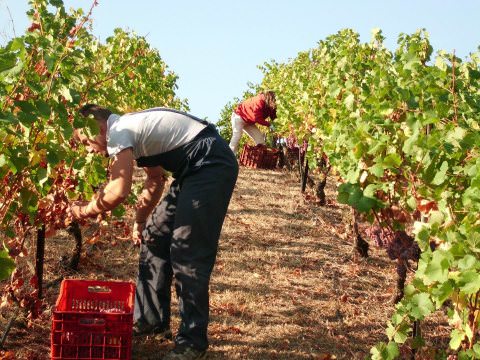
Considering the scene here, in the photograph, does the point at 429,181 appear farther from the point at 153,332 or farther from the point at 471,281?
the point at 153,332

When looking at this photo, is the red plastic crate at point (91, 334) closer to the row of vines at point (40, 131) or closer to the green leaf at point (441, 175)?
the row of vines at point (40, 131)

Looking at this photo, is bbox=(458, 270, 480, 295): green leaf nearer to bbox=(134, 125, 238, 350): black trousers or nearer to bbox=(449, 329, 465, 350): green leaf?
bbox=(449, 329, 465, 350): green leaf

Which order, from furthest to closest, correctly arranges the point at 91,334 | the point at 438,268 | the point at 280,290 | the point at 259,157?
the point at 259,157 < the point at 280,290 < the point at 91,334 < the point at 438,268

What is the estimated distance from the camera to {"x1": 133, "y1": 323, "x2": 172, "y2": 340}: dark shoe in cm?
427

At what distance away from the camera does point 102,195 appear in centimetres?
359

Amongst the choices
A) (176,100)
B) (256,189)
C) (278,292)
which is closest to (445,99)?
(278,292)

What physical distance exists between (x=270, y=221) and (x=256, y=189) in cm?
272

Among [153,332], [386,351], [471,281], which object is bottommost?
[153,332]

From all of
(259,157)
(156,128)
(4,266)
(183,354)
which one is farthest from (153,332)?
(259,157)

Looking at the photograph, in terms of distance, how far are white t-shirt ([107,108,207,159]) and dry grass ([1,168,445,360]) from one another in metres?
1.26

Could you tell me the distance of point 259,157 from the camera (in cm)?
1492

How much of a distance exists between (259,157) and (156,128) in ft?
36.6

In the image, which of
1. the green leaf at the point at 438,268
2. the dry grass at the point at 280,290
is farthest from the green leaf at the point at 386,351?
the dry grass at the point at 280,290

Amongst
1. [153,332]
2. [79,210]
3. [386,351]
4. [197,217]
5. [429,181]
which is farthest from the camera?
[153,332]
